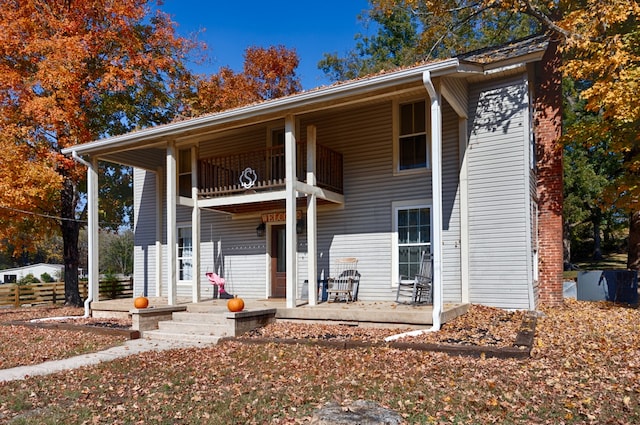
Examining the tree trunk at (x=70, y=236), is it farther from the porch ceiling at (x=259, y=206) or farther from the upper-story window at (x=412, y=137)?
the upper-story window at (x=412, y=137)

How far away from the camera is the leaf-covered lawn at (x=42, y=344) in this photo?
8.03 metres

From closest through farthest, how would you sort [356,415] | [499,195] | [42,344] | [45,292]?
[356,415] < [42,344] < [499,195] < [45,292]

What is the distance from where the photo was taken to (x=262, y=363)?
6.88m

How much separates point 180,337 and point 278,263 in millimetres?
4042

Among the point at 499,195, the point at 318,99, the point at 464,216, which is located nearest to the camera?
the point at 318,99

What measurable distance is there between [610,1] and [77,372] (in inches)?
510

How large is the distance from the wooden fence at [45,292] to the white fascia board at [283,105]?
865cm

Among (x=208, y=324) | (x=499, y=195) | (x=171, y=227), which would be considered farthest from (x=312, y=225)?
(x=499, y=195)

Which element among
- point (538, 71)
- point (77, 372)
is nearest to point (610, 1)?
point (538, 71)

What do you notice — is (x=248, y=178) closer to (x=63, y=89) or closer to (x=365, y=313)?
(x=365, y=313)

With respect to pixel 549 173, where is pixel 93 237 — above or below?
below

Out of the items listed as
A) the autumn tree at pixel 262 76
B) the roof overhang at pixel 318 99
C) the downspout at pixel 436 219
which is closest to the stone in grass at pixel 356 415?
the downspout at pixel 436 219

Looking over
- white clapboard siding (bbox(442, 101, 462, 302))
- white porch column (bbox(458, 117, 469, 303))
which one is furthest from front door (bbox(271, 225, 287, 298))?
white porch column (bbox(458, 117, 469, 303))

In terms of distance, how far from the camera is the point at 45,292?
20172mm
